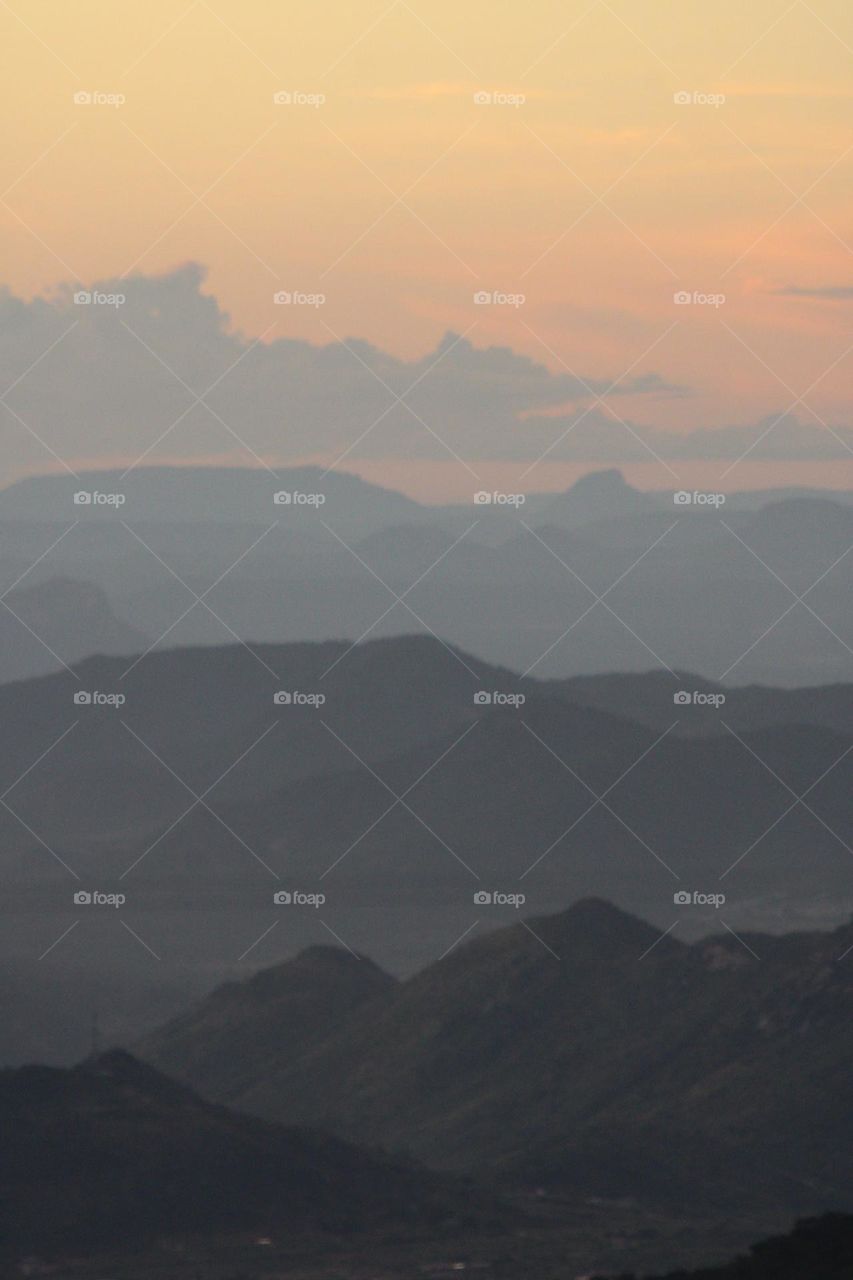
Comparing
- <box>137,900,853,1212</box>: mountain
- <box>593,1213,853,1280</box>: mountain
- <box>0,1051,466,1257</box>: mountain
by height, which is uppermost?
<box>137,900,853,1212</box>: mountain

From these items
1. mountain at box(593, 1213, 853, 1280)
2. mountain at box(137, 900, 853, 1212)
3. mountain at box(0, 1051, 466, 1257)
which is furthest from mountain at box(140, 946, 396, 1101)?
mountain at box(593, 1213, 853, 1280)

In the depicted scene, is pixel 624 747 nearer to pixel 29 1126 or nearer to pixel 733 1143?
pixel 733 1143

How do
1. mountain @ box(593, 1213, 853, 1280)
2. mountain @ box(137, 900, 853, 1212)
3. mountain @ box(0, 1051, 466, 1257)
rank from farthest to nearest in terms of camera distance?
mountain @ box(137, 900, 853, 1212)
mountain @ box(0, 1051, 466, 1257)
mountain @ box(593, 1213, 853, 1280)

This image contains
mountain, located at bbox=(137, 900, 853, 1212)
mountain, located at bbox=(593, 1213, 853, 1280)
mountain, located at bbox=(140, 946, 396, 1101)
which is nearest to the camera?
mountain, located at bbox=(593, 1213, 853, 1280)

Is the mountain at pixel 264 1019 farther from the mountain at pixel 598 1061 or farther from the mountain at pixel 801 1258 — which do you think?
the mountain at pixel 801 1258

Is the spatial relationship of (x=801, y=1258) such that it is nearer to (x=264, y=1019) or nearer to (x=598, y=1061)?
(x=598, y=1061)

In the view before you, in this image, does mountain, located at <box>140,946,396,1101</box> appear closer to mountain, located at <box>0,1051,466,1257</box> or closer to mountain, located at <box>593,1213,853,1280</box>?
mountain, located at <box>0,1051,466,1257</box>

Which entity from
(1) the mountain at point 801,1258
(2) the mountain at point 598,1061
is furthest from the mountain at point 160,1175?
(1) the mountain at point 801,1258
